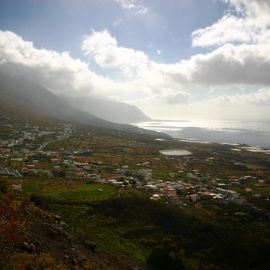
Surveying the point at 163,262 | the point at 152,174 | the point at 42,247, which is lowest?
the point at 152,174

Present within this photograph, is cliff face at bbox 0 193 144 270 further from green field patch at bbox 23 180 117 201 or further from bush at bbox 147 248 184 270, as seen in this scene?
green field patch at bbox 23 180 117 201

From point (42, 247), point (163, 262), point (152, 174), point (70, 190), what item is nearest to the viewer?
point (42, 247)

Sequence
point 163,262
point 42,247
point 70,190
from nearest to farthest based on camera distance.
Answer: point 42,247 < point 163,262 < point 70,190

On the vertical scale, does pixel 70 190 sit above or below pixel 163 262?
below

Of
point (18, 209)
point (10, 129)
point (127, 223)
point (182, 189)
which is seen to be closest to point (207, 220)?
point (127, 223)

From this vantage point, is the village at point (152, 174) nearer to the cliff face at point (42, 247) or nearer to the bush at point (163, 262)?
the bush at point (163, 262)

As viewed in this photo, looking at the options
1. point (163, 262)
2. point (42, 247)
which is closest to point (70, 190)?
point (163, 262)

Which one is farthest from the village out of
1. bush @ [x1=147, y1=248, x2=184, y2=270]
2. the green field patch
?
bush @ [x1=147, y1=248, x2=184, y2=270]

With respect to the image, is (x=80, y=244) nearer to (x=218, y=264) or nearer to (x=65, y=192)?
(x=218, y=264)

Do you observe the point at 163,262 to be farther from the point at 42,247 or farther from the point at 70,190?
the point at 70,190

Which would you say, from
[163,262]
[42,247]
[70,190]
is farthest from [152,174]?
[42,247]

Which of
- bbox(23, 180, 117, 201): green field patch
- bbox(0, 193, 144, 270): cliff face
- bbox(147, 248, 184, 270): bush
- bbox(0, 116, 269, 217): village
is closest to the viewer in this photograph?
bbox(0, 193, 144, 270): cliff face

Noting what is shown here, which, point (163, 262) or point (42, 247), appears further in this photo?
point (163, 262)
